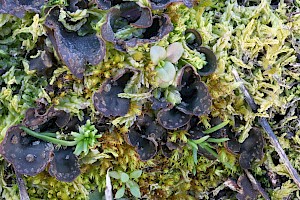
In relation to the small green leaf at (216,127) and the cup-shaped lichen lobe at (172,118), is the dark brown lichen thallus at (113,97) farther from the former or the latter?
the small green leaf at (216,127)

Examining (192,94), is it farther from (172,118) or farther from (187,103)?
(172,118)

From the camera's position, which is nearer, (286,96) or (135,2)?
(135,2)

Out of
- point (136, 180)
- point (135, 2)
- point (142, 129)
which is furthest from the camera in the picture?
point (136, 180)

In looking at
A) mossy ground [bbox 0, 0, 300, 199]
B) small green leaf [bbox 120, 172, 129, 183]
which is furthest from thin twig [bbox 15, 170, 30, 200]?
small green leaf [bbox 120, 172, 129, 183]

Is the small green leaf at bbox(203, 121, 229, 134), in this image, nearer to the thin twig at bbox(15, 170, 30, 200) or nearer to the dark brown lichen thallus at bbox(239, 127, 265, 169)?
the dark brown lichen thallus at bbox(239, 127, 265, 169)

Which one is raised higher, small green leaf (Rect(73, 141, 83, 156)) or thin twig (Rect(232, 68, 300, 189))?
small green leaf (Rect(73, 141, 83, 156))

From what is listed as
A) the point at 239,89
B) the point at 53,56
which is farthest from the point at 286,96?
the point at 53,56

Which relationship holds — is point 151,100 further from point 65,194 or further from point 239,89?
point 65,194
